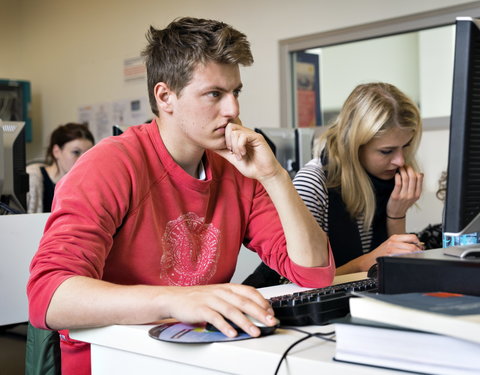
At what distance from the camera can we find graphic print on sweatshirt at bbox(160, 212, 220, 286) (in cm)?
123

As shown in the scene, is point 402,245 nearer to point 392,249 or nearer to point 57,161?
point 392,249

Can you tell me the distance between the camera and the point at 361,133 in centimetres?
188

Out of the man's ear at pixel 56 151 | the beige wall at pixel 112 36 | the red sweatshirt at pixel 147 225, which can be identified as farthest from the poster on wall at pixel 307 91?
the red sweatshirt at pixel 147 225

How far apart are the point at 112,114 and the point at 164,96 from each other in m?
3.97

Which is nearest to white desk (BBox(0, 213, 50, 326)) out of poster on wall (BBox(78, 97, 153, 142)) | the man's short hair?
the man's short hair

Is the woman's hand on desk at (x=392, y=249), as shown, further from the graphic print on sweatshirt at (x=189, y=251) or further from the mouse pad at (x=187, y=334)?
the mouse pad at (x=187, y=334)

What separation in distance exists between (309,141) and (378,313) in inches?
74.1

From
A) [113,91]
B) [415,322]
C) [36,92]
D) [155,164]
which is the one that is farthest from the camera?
[36,92]

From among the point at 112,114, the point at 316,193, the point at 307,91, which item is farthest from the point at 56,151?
the point at 316,193

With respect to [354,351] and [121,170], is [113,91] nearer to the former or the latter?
[121,170]

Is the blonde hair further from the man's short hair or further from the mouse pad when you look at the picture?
the mouse pad

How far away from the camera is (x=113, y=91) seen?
17.0 ft

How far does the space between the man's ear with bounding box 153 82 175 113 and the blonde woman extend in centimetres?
62

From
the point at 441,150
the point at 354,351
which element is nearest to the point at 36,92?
the point at 441,150
